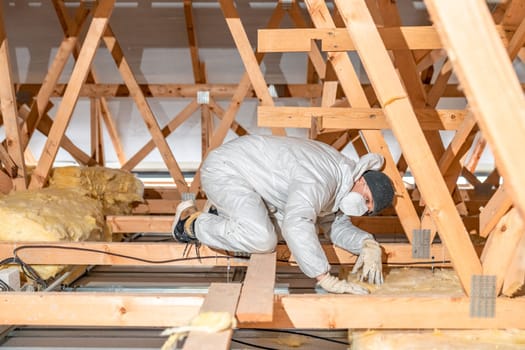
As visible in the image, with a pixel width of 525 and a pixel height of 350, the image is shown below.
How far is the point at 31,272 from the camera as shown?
2.96 metres

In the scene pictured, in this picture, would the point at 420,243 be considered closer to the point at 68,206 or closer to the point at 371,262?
the point at 371,262

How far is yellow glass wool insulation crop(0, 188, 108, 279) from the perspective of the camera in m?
3.14

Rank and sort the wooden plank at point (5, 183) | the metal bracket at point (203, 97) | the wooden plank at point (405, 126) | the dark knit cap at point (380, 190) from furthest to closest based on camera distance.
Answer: the metal bracket at point (203, 97), the wooden plank at point (5, 183), the dark knit cap at point (380, 190), the wooden plank at point (405, 126)

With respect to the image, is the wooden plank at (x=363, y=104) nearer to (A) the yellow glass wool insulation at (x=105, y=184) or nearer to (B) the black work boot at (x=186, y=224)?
(B) the black work boot at (x=186, y=224)

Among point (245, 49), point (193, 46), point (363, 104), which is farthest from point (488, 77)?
point (193, 46)

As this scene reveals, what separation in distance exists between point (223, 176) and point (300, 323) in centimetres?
106

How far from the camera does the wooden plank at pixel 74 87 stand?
388cm

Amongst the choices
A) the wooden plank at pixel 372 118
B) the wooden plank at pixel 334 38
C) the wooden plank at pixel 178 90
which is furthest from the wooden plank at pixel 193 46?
the wooden plank at pixel 334 38

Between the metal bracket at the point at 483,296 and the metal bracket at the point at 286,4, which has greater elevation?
the metal bracket at the point at 286,4

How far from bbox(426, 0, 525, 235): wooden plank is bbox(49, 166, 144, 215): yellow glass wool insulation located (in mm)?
3403

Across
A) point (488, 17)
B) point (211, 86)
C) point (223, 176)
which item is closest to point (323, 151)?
point (223, 176)

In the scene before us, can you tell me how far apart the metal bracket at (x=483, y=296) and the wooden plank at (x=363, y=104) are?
0.86 m

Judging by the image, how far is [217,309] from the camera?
6.24 feet

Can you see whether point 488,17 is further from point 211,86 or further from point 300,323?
point 211,86
